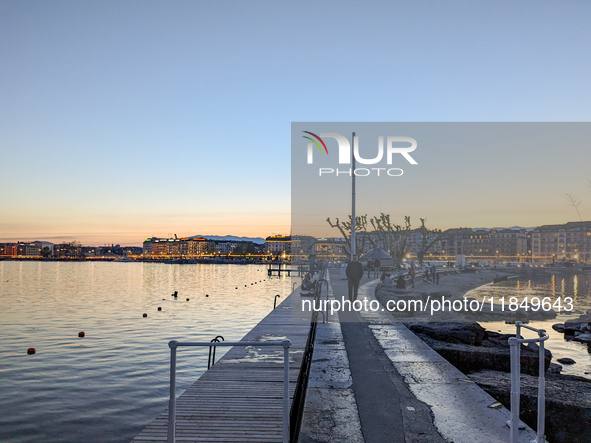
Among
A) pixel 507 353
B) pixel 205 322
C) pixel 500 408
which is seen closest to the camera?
pixel 500 408

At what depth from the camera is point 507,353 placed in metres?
11.2

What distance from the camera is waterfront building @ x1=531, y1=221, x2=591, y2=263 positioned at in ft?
444

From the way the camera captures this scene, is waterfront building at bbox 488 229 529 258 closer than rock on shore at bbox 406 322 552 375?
No

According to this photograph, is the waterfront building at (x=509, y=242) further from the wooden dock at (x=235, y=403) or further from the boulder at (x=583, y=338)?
the wooden dock at (x=235, y=403)

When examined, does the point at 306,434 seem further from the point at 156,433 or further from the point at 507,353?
the point at 507,353

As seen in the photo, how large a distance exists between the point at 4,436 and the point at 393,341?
9.82 meters

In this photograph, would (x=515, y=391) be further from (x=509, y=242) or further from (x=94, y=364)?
(x=509, y=242)

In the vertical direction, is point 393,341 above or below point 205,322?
above

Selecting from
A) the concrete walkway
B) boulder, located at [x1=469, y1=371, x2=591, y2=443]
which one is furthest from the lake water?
boulder, located at [x1=469, y1=371, x2=591, y2=443]

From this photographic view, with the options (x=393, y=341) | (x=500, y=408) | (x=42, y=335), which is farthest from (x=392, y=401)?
(x=42, y=335)

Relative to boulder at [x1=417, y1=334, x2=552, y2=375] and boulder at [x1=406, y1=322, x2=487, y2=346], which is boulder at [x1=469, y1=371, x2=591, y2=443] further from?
boulder at [x1=406, y1=322, x2=487, y2=346]

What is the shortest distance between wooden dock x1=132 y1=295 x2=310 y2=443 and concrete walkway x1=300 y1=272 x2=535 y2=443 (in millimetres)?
596

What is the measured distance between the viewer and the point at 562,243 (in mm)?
145500

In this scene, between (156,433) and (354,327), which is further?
(354,327)
